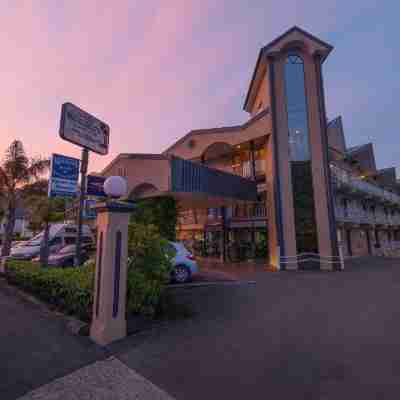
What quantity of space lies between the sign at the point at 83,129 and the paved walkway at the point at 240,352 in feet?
14.1

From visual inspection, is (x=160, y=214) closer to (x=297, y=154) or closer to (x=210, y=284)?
(x=210, y=284)

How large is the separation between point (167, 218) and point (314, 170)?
30.5 feet

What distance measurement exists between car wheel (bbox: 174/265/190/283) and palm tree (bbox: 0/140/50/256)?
451 inches

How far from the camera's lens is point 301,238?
1334 cm

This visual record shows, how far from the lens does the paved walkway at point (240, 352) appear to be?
9.27ft

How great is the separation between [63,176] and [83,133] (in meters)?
1.25

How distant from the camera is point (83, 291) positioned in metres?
4.87

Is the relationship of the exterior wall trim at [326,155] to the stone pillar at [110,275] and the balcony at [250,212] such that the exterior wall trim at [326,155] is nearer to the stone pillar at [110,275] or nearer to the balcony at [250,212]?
the balcony at [250,212]

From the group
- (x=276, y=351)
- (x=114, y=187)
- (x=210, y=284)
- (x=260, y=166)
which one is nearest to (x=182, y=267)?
(x=210, y=284)

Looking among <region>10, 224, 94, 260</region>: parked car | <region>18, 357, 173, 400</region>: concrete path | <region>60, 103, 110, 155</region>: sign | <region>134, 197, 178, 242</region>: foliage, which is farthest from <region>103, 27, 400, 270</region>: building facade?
<region>10, 224, 94, 260</region>: parked car

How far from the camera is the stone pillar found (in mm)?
4016

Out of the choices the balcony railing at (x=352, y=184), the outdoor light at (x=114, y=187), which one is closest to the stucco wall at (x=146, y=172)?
the outdoor light at (x=114, y=187)

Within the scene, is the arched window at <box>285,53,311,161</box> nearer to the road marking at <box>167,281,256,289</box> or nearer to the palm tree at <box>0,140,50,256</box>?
the road marking at <box>167,281,256,289</box>

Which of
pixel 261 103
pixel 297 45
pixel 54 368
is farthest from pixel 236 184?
pixel 54 368
